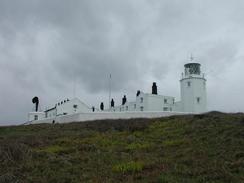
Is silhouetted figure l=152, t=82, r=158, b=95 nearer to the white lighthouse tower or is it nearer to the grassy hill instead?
Answer: the white lighthouse tower

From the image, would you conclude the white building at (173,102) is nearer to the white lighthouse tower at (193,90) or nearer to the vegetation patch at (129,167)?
the white lighthouse tower at (193,90)

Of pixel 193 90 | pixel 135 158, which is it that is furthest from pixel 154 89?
pixel 135 158

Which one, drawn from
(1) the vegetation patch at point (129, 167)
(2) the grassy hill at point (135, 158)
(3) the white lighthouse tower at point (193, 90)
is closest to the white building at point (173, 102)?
(3) the white lighthouse tower at point (193, 90)

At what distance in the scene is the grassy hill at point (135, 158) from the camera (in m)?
10.8

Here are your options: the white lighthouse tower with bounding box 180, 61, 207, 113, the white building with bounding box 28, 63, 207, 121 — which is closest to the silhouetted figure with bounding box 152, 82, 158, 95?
the white building with bounding box 28, 63, 207, 121

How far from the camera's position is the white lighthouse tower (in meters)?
50.2

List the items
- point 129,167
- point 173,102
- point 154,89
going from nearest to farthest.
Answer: point 129,167, point 173,102, point 154,89

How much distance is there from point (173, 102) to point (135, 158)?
138 feet

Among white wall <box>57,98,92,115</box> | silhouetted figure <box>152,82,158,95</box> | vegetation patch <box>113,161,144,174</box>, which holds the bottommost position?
vegetation patch <box>113,161,144,174</box>

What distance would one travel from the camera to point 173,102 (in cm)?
5541

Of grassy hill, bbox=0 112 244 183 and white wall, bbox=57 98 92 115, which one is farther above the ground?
→ white wall, bbox=57 98 92 115

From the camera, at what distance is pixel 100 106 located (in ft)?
226

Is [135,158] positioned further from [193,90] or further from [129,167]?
[193,90]

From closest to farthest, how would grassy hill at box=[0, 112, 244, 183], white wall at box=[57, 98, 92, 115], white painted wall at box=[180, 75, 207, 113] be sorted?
grassy hill at box=[0, 112, 244, 183] → white painted wall at box=[180, 75, 207, 113] → white wall at box=[57, 98, 92, 115]
